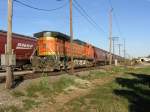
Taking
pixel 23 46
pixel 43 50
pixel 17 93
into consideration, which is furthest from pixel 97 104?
pixel 23 46

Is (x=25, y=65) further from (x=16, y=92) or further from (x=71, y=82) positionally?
(x=16, y=92)

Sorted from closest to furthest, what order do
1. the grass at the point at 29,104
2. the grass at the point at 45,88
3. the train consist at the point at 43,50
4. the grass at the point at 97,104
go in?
the grass at the point at 29,104 < the grass at the point at 97,104 < the grass at the point at 45,88 < the train consist at the point at 43,50

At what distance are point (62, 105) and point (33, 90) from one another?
254 cm

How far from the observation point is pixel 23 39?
3709 centimetres

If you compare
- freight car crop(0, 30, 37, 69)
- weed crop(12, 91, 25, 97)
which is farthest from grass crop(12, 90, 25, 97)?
freight car crop(0, 30, 37, 69)

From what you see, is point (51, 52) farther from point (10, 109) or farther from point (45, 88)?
point (10, 109)

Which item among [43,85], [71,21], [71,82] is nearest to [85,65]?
[71,21]

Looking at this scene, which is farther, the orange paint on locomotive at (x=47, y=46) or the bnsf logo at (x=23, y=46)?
the bnsf logo at (x=23, y=46)

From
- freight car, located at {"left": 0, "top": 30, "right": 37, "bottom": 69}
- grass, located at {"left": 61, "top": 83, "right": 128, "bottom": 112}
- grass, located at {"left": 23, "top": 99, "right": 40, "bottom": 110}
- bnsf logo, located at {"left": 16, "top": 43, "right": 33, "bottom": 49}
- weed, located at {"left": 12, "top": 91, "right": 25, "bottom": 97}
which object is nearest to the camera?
grass, located at {"left": 23, "top": 99, "right": 40, "bottom": 110}

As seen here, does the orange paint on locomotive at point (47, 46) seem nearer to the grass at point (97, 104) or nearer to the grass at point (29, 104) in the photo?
the grass at point (97, 104)

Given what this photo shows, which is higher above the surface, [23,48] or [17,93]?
[23,48]

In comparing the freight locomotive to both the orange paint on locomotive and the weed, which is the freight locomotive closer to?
the orange paint on locomotive

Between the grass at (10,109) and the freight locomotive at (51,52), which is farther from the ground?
the freight locomotive at (51,52)

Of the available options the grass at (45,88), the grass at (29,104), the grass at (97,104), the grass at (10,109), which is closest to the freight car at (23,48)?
the grass at (45,88)
